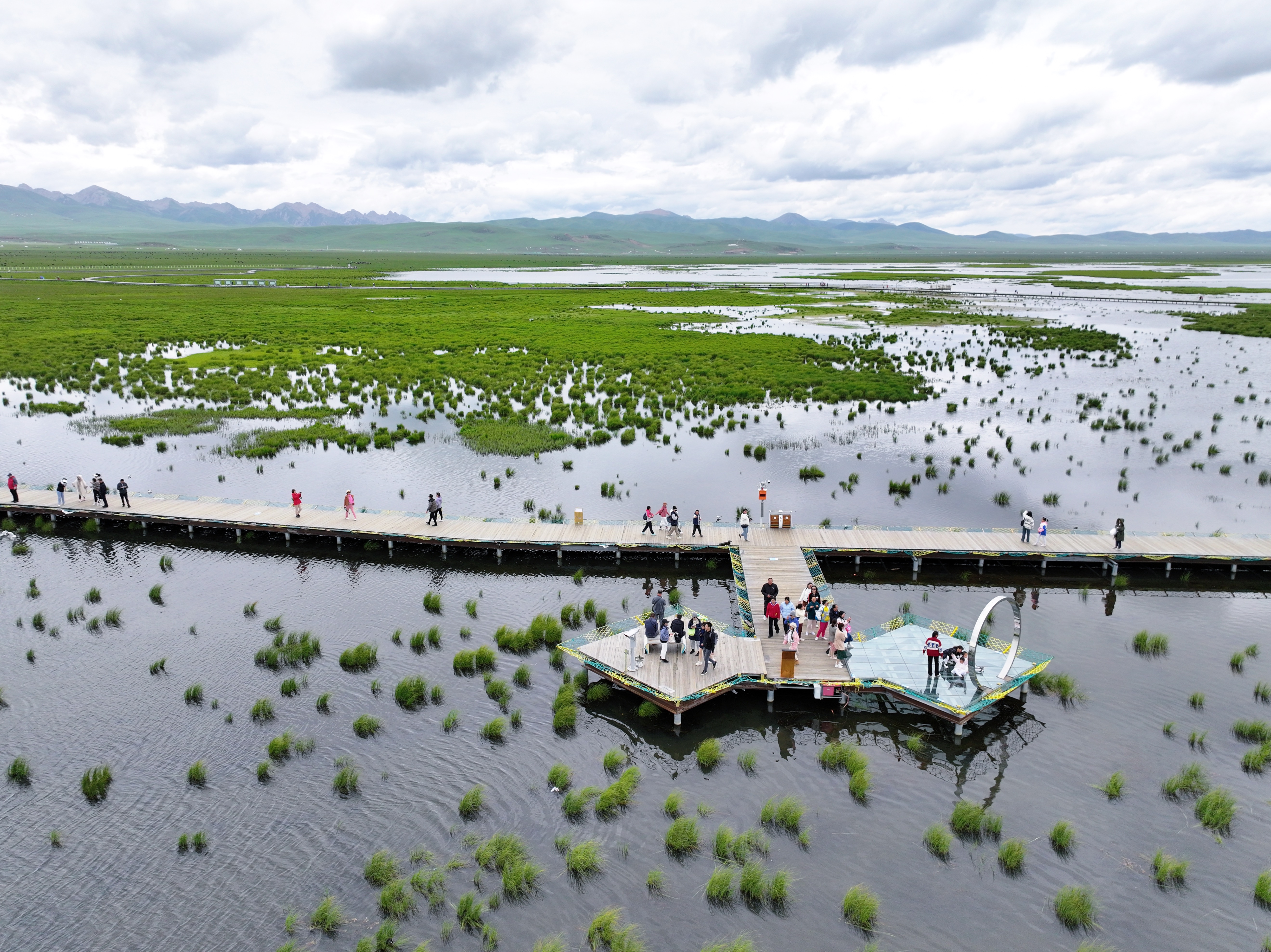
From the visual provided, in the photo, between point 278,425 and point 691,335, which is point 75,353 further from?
point 691,335

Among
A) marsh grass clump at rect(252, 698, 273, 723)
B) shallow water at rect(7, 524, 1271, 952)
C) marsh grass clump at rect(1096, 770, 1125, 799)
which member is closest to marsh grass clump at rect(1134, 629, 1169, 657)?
shallow water at rect(7, 524, 1271, 952)

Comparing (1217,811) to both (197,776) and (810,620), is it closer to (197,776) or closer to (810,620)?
(810,620)

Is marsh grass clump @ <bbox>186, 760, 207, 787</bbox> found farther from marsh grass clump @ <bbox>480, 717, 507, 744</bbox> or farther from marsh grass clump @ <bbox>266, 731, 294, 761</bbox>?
marsh grass clump @ <bbox>480, 717, 507, 744</bbox>

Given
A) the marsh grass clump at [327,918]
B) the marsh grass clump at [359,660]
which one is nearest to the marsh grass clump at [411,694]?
the marsh grass clump at [359,660]

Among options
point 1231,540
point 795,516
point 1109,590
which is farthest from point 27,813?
point 1231,540

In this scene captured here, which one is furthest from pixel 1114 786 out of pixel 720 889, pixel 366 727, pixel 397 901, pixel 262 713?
pixel 262 713

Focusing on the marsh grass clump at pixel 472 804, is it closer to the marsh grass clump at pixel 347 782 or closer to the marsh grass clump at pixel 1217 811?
the marsh grass clump at pixel 347 782
